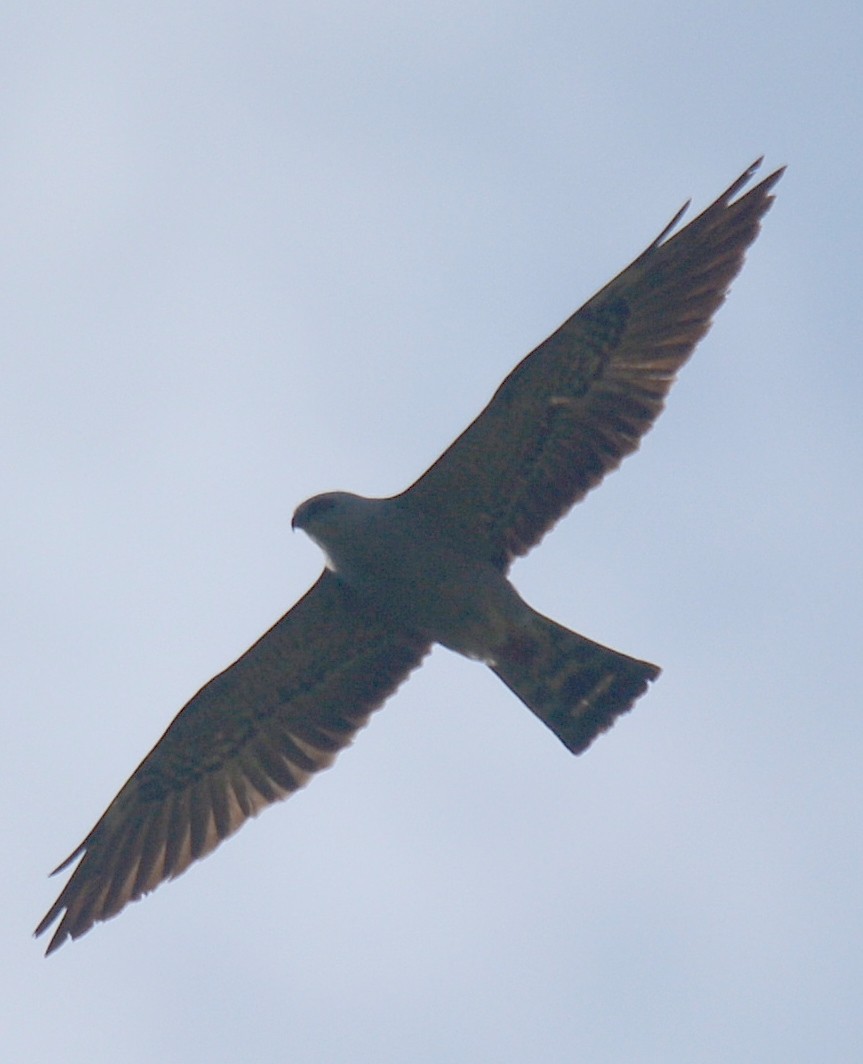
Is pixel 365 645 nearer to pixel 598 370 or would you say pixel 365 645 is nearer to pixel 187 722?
pixel 187 722

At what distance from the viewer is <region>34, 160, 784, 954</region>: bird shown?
33.7ft

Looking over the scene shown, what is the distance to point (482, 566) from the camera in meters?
10.5

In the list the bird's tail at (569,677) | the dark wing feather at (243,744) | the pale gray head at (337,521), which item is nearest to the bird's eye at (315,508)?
the pale gray head at (337,521)

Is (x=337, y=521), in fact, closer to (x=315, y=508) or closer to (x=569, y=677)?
(x=315, y=508)

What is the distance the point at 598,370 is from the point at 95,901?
4.60 meters

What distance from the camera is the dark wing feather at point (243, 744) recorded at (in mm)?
10984

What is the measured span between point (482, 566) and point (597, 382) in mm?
1305

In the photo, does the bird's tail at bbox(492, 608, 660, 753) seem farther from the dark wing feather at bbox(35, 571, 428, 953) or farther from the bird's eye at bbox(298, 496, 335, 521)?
the bird's eye at bbox(298, 496, 335, 521)

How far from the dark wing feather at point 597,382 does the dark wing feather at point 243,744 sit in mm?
1202

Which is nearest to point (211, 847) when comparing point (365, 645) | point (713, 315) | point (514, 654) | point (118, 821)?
point (118, 821)

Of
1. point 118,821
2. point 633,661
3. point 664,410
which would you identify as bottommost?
point 633,661

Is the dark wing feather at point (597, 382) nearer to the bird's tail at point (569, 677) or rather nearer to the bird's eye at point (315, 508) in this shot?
the bird's eye at point (315, 508)

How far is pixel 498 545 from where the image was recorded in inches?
416

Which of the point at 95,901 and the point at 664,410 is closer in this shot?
the point at 664,410
